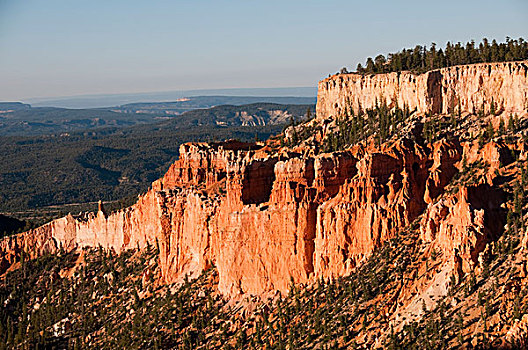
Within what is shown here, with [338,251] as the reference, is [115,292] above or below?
below

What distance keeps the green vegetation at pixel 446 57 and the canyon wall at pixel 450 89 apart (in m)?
6.44

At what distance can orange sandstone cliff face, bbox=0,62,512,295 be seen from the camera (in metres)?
96.7

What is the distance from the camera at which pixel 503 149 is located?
10294cm

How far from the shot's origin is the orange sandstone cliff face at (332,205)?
317ft

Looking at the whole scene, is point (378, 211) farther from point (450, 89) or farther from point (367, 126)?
point (367, 126)

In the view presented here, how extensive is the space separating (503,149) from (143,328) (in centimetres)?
5710

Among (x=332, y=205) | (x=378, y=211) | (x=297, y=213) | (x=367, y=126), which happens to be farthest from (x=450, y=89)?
(x=297, y=213)

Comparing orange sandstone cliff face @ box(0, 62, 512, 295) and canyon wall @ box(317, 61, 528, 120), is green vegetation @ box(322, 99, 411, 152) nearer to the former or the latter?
canyon wall @ box(317, 61, 528, 120)

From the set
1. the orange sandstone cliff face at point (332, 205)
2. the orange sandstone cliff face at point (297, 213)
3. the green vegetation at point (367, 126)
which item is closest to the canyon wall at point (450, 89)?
the orange sandstone cliff face at point (332, 205)

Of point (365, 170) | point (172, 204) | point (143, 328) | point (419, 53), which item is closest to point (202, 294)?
point (143, 328)

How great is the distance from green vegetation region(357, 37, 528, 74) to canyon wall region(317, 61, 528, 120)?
21.1ft

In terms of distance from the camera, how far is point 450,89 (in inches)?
4877

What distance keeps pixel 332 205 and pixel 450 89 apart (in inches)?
1183

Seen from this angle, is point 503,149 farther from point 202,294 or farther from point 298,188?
point 202,294
